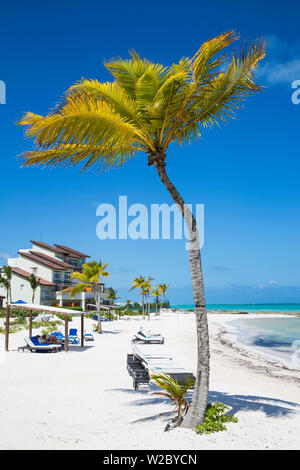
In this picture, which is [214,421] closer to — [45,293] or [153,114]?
[153,114]

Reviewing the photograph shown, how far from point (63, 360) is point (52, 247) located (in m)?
50.7

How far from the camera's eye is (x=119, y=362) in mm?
15906

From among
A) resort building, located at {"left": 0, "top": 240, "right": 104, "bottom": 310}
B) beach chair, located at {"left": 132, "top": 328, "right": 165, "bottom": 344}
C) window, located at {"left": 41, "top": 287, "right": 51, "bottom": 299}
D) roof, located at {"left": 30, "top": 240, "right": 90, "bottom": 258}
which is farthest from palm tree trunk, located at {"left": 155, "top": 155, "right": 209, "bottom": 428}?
roof, located at {"left": 30, "top": 240, "right": 90, "bottom": 258}

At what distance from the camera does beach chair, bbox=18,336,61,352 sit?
18.0m

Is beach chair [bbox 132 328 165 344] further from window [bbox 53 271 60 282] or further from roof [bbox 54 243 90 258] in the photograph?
roof [bbox 54 243 90 258]

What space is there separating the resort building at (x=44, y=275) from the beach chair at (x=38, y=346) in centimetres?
3669

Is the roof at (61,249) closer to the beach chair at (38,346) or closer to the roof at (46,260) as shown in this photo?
the roof at (46,260)

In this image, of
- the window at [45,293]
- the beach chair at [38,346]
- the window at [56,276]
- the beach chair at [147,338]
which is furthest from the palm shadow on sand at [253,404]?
the window at [56,276]

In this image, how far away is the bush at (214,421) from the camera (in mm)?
6250

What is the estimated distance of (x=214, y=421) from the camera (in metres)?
6.52

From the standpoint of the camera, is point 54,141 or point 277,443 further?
point 54,141

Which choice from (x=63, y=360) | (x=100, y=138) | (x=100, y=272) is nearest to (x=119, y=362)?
(x=63, y=360)

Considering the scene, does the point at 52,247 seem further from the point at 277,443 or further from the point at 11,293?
the point at 277,443

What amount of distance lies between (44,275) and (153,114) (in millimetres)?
53761
